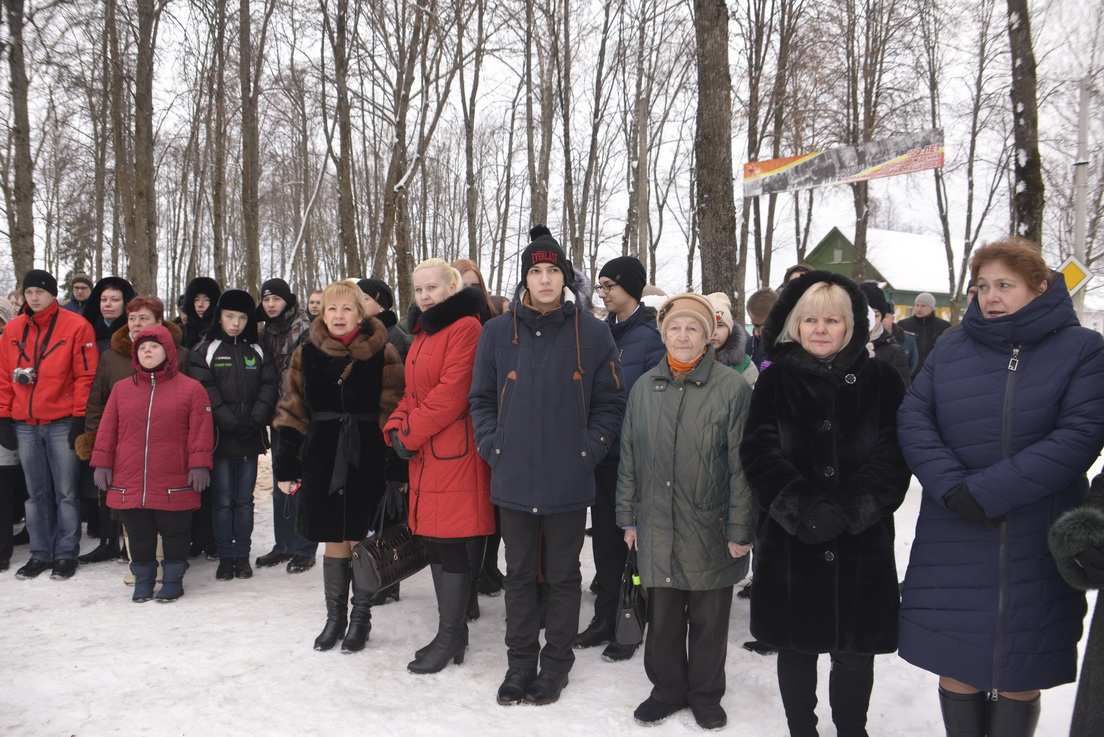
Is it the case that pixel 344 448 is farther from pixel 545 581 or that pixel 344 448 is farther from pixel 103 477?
pixel 103 477

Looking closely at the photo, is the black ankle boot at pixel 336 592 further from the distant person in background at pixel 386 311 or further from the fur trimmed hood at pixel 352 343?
the distant person in background at pixel 386 311

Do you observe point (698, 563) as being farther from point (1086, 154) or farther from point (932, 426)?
point (1086, 154)

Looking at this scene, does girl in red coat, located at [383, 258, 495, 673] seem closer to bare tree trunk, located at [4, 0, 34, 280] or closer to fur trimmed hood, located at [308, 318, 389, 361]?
fur trimmed hood, located at [308, 318, 389, 361]

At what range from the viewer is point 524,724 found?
333 cm

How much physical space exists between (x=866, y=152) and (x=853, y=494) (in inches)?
490

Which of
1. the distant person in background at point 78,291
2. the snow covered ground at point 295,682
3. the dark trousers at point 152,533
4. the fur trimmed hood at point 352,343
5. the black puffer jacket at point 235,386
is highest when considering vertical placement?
the distant person in background at point 78,291

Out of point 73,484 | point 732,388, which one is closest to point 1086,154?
point 732,388

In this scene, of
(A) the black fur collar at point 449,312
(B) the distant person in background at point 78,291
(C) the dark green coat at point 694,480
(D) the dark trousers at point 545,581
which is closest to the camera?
(C) the dark green coat at point 694,480

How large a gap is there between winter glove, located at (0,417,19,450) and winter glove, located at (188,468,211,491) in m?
1.61

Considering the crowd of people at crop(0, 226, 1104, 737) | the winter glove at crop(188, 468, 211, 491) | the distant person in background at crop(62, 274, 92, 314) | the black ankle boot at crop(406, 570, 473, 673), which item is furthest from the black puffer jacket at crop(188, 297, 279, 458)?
the distant person in background at crop(62, 274, 92, 314)

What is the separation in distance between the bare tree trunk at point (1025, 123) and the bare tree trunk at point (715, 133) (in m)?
3.87

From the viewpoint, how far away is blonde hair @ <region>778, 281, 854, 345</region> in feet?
9.43

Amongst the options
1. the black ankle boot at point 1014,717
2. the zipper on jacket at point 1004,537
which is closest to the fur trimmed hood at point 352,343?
the zipper on jacket at point 1004,537

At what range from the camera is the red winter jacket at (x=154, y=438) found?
15.9ft
